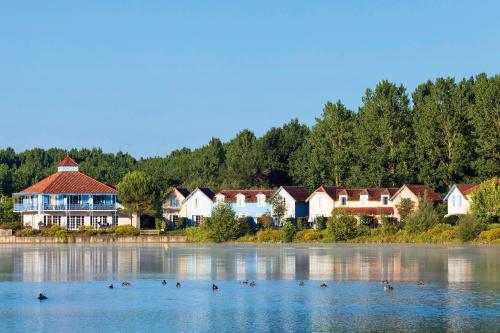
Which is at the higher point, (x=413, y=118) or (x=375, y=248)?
(x=413, y=118)

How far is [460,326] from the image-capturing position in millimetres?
30016

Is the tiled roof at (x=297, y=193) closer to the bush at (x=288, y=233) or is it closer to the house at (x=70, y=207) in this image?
the bush at (x=288, y=233)

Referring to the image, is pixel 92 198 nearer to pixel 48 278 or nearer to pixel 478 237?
pixel 478 237

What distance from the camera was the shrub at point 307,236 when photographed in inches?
3263

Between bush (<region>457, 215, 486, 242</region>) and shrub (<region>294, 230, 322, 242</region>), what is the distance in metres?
13.9

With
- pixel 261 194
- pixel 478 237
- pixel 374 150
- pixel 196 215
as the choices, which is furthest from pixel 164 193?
pixel 478 237

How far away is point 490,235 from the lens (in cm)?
7175

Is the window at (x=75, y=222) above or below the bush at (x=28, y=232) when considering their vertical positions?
above

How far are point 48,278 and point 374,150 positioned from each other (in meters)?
54.2

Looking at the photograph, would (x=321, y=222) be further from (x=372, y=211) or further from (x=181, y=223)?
(x=181, y=223)

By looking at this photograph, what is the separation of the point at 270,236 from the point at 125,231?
49.3 ft

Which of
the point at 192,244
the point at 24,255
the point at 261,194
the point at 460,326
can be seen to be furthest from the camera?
the point at 261,194

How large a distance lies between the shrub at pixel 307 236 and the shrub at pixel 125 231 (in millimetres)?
16260

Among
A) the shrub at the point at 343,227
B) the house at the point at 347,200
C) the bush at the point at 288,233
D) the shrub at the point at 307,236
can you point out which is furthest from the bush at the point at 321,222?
the shrub at the point at 343,227
